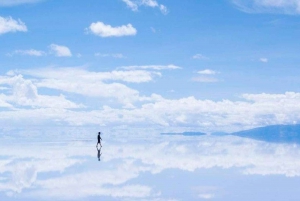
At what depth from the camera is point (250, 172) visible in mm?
27797

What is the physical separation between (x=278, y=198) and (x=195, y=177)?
6.95 metres

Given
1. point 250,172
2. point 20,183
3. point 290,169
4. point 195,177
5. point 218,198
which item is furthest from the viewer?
point 290,169

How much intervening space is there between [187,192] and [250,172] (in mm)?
8497

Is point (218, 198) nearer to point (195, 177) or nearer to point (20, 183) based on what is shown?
point (195, 177)

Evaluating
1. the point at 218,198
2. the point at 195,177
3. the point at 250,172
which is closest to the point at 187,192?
the point at 218,198

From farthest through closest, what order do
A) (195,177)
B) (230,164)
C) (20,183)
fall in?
(230,164) → (195,177) → (20,183)

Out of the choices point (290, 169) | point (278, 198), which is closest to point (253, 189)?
point (278, 198)

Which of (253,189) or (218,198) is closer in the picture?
(218,198)

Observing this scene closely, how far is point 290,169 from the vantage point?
29.8 metres

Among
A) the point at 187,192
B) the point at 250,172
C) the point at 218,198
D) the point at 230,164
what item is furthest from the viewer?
the point at 230,164

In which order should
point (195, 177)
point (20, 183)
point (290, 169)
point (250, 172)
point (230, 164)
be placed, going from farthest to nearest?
1. point (230, 164)
2. point (290, 169)
3. point (250, 172)
4. point (195, 177)
5. point (20, 183)

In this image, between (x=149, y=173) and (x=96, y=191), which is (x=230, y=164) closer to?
(x=149, y=173)

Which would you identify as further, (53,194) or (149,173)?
(149,173)

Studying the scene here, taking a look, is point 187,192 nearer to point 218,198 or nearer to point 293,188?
point 218,198
